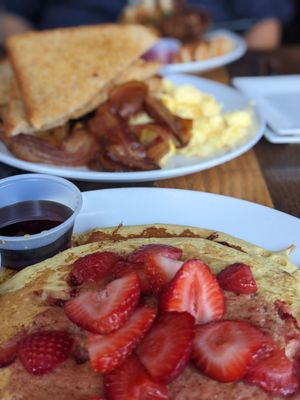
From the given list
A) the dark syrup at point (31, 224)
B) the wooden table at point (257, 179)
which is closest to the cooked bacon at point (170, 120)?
the wooden table at point (257, 179)

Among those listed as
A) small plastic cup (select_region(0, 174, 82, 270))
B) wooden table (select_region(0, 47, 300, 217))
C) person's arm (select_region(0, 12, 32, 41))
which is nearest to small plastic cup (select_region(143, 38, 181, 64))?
wooden table (select_region(0, 47, 300, 217))

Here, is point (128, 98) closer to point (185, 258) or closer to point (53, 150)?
point (53, 150)

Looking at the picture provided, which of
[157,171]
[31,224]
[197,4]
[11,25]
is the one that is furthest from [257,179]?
[11,25]

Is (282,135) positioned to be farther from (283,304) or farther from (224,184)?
(283,304)

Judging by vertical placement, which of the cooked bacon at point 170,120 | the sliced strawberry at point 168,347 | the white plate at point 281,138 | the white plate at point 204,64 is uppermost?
the sliced strawberry at point 168,347

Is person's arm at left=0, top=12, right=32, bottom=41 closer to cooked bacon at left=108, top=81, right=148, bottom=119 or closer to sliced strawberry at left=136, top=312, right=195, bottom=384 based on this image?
cooked bacon at left=108, top=81, right=148, bottom=119

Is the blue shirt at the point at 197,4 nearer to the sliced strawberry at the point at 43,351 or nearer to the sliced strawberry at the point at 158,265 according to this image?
the sliced strawberry at the point at 158,265
